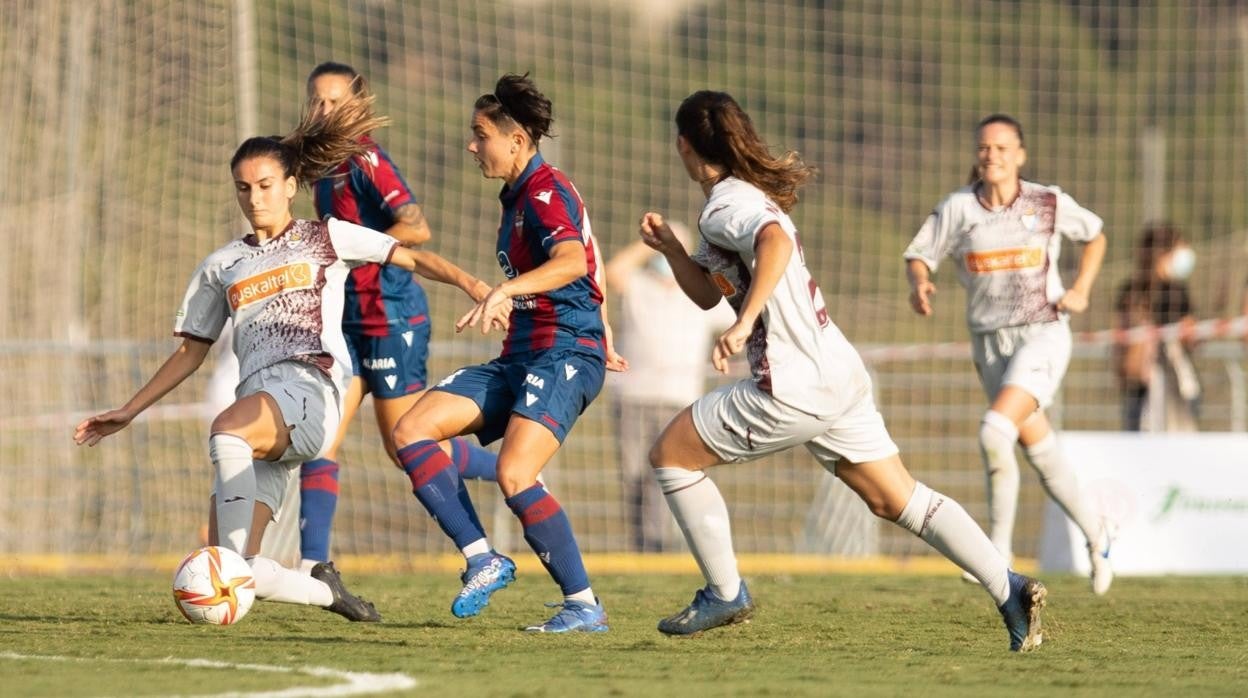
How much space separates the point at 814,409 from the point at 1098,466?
18.7ft

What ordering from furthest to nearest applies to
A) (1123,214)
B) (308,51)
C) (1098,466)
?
(1123,214), (308,51), (1098,466)

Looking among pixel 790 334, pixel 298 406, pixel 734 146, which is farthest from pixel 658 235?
pixel 298 406

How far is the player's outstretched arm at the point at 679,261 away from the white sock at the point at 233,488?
1.58 meters

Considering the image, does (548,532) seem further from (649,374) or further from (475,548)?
(649,374)

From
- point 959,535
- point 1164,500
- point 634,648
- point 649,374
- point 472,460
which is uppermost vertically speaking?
point 649,374

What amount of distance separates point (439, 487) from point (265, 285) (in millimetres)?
961

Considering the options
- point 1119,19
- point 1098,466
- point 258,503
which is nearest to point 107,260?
point 258,503

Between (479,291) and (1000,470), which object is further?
(1000,470)

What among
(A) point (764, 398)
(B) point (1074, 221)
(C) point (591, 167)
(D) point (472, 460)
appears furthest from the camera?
(C) point (591, 167)

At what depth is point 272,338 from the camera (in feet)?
21.0

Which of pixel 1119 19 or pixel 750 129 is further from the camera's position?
pixel 1119 19

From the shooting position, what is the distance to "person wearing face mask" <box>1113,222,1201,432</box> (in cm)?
1193

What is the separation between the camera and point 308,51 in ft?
47.9

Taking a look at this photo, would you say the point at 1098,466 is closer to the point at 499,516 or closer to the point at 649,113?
the point at 499,516
